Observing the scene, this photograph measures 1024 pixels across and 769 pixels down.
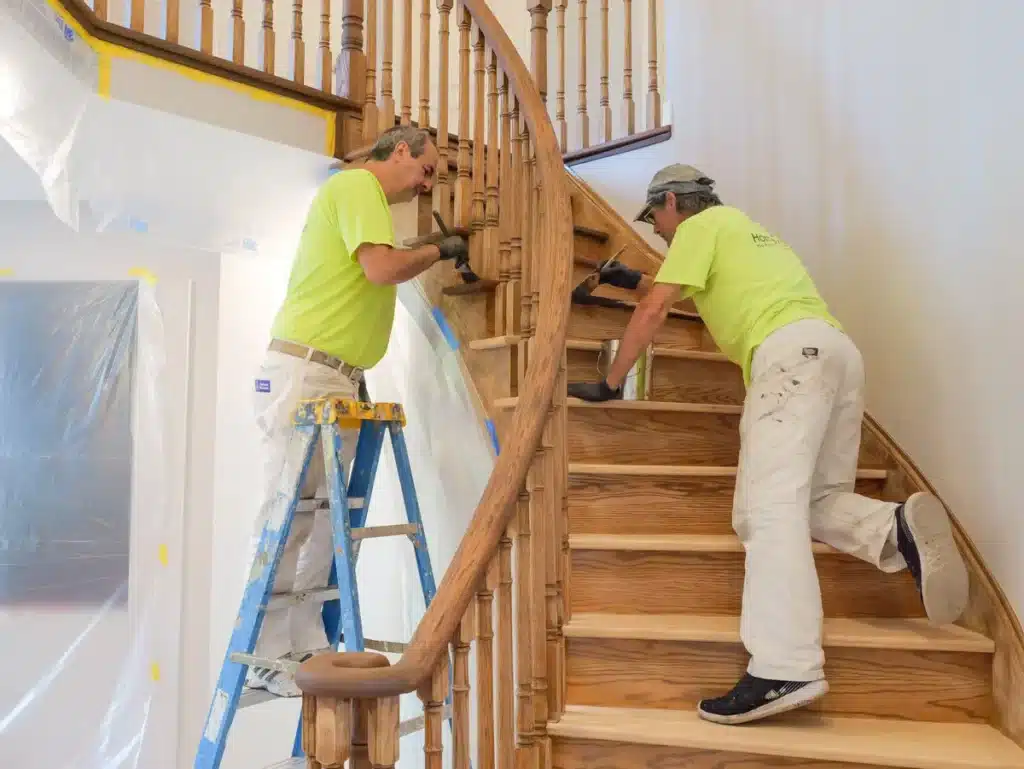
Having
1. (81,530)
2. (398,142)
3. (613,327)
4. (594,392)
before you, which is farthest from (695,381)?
(81,530)

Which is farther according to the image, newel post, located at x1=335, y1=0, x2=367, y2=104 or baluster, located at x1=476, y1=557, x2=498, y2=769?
newel post, located at x1=335, y1=0, x2=367, y2=104

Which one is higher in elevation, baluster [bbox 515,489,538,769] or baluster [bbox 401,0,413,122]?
baluster [bbox 401,0,413,122]

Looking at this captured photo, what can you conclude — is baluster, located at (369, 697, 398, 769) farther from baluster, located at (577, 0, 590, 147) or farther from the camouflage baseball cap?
baluster, located at (577, 0, 590, 147)

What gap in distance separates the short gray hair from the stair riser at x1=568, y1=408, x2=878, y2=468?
2.68 feet

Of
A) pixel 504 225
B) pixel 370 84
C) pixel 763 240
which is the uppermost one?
pixel 370 84

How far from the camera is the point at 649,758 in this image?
1.63m

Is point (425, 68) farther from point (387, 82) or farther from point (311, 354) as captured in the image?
point (311, 354)

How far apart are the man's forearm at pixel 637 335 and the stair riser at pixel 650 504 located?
28 cm

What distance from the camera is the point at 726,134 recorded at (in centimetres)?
312

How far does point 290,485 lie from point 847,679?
1.31 meters

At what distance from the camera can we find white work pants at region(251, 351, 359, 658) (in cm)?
210

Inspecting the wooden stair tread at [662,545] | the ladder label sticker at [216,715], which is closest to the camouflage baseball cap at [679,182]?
the wooden stair tread at [662,545]

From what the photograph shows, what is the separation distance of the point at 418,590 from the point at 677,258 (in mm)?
1572

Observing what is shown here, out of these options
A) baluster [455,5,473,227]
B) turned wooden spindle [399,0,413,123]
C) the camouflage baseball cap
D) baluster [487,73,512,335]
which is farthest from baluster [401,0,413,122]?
the camouflage baseball cap
